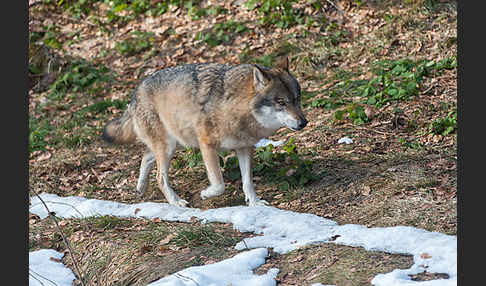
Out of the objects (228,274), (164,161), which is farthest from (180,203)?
(228,274)

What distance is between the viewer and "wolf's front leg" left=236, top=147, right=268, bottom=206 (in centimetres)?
702

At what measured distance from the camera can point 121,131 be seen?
8.27 m

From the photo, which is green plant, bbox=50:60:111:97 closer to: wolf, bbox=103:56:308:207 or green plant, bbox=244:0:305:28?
green plant, bbox=244:0:305:28

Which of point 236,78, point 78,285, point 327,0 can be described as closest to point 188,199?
point 236,78

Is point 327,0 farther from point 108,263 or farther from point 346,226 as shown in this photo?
point 108,263

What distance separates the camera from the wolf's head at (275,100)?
6.63 meters

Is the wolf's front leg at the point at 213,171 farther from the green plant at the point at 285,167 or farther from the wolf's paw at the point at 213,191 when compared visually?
the green plant at the point at 285,167

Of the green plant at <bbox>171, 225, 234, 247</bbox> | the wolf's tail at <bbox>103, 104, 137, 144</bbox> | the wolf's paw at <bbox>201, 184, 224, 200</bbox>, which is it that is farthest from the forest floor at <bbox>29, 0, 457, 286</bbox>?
the wolf's tail at <bbox>103, 104, 137, 144</bbox>

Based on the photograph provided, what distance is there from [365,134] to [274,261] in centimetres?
394

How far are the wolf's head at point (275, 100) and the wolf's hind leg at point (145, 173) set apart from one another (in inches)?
81.4

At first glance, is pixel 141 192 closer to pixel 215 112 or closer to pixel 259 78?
pixel 215 112

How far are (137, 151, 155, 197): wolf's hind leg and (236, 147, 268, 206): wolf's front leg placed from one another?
5.24 feet

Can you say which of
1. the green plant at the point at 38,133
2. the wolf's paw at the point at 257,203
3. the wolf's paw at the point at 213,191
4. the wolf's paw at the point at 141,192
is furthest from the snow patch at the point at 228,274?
the green plant at the point at 38,133

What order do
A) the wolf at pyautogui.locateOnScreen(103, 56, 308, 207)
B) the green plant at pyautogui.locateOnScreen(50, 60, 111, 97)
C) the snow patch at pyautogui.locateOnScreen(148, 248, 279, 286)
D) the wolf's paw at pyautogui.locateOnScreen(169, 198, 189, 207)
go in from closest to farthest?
the snow patch at pyautogui.locateOnScreen(148, 248, 279, 286), the wolf at pyautogui.locateOnScreen(103, 56, 308, 207), the wolf's paw at pyautogui.locateOnScreen(169, 198, 189, 207), the green plant at pyautogui.locateOnScreen(50, 60, 111, 97)
